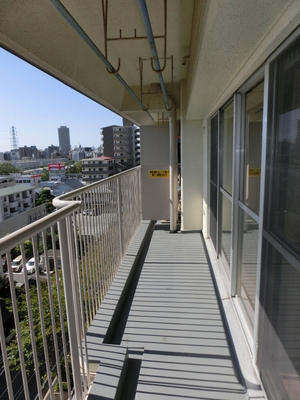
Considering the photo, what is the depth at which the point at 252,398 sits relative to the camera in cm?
143

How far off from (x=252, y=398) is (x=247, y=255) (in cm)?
87

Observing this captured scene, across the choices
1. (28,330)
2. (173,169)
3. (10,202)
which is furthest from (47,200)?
(173,169)

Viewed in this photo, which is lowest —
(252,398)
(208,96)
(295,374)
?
(252,398)

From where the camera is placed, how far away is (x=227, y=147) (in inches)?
104

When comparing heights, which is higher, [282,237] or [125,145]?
[125,145]

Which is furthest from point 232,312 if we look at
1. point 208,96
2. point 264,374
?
point 208,96

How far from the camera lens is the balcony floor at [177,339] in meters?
1.64

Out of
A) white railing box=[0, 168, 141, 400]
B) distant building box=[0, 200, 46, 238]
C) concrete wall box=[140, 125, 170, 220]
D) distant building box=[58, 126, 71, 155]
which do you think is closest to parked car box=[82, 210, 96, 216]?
white railing box=[0, 168, 141, 400]

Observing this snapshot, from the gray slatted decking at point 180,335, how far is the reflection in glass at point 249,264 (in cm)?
37

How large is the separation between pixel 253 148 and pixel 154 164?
3.12 m

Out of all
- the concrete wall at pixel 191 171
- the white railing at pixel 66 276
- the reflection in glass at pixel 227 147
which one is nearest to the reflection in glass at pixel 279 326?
the white railing at pixel 66 276

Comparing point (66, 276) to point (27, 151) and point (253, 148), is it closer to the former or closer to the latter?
point (253, 148)

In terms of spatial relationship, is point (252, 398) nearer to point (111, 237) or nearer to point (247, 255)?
point (247, 255)

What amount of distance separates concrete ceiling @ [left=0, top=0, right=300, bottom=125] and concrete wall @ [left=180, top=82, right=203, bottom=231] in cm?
80
